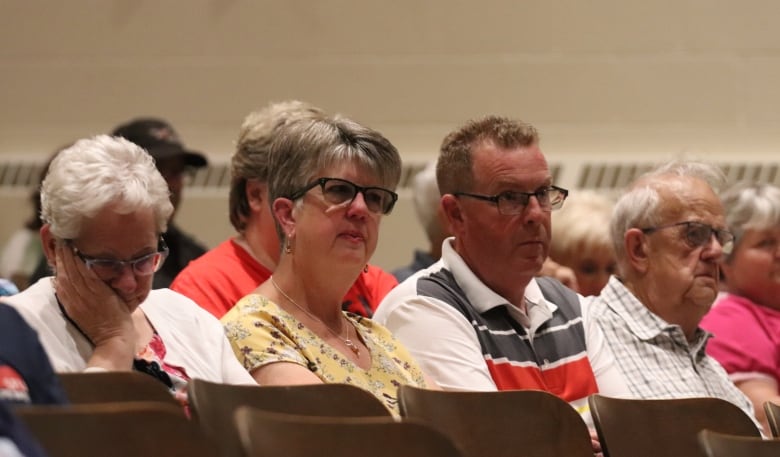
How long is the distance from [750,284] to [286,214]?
163 cm

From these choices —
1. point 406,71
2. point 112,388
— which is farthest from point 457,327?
point 406,71

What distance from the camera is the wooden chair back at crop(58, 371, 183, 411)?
1.96 metres

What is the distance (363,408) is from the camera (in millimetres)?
2131

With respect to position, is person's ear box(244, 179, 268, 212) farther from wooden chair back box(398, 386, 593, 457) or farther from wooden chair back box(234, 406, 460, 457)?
wooden chair back box(234, 406, 460, 457)

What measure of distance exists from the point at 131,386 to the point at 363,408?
1.25 ft

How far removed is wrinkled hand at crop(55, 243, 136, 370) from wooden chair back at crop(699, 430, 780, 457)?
98 centimetres

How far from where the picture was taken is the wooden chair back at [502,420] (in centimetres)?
222

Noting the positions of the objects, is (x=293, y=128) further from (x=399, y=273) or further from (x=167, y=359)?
(x=399, y=273)

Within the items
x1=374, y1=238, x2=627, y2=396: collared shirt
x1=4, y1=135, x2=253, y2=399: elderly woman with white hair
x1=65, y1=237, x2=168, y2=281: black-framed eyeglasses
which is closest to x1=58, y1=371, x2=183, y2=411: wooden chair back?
x1=4, y1=135, x2=253, y2=399: elderly woman with white hair

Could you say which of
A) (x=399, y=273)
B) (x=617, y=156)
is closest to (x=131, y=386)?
→ (x=399, y=273)

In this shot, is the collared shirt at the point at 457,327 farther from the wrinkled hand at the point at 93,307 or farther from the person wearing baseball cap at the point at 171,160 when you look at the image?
the person wearing baseball cap at the point at 171,160

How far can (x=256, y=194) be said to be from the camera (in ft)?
10.2

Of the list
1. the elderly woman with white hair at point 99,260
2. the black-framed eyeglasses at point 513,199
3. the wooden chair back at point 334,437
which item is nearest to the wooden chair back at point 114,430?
the wooden chair back at point 334,437

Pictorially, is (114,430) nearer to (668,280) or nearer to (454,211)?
(454,211)
